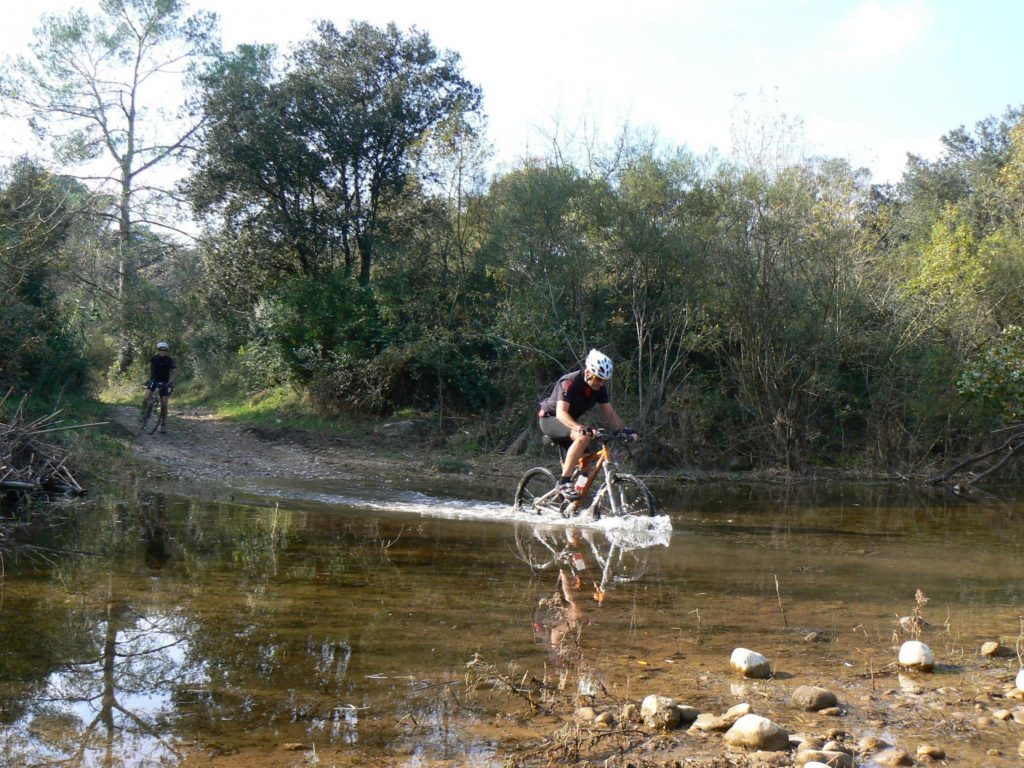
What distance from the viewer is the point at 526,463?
739 inches

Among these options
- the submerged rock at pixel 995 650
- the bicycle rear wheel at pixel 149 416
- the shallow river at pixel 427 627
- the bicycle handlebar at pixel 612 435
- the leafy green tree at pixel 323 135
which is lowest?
the shallow river at pixel 427 627

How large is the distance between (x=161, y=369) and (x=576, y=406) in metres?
11.8

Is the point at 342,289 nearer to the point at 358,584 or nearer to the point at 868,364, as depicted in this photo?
the point at 868,364

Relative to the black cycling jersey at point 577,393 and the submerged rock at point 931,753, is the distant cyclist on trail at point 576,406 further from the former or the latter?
the submerged rock at point 931,753

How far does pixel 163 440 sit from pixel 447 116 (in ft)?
38.7

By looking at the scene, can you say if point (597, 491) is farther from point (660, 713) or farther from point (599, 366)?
point (660, 713)

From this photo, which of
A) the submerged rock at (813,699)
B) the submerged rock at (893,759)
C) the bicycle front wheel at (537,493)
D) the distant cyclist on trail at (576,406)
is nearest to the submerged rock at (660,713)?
the submerged rock at (813,699)

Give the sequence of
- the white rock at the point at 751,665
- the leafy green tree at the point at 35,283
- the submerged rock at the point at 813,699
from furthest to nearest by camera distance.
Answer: the leafy green tree at the point at 35,283 → the white rock at the point at 751,665 → the submerged rock at the point at 813,699

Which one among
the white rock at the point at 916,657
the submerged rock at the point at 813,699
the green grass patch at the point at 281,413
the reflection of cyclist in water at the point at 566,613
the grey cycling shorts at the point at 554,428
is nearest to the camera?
the submerged rock at the point at 813,699

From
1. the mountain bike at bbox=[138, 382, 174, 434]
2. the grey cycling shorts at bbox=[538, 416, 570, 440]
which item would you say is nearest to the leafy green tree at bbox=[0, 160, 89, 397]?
the mountain bike at bbox=[138, 382, 174, 434]

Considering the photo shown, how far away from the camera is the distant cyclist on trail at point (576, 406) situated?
395 inches

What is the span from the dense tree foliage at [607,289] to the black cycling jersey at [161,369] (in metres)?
2.09

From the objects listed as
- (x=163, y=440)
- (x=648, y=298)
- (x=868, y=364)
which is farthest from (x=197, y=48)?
(x=868, y=364)

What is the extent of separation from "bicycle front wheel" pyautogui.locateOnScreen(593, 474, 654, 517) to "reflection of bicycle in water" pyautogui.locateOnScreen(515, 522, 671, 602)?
20 cm
